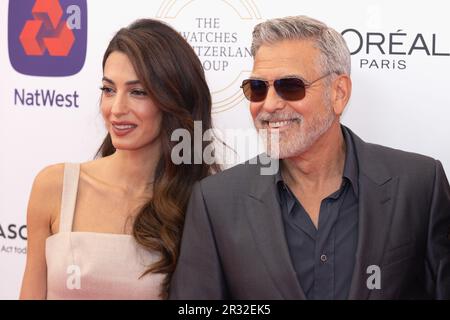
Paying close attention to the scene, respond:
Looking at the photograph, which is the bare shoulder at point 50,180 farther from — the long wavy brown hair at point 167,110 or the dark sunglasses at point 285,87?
the dark sunglasses at point 285,87

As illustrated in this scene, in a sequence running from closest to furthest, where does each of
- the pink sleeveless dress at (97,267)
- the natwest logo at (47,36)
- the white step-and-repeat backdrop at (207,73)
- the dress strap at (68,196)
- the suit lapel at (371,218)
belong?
1. the suit lapel at (371,218)
2. the pink sleeveless dress at (97,267)
3. the dress strap at (68,196)
4. the white step-and-repeat backdrop at (207,73)
5. the natwest logo at (47,36)

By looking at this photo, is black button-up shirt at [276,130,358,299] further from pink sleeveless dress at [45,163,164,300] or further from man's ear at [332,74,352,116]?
pink sleeveless dress at [45,163,164,300]

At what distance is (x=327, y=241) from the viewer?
7.27ft

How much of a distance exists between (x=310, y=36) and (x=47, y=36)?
1336 mm

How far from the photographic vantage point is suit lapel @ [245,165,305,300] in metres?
2.16

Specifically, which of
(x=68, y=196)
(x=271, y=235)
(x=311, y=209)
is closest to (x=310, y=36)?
(x=311, y=209)

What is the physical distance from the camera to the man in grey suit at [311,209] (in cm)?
219

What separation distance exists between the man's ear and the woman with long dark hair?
552mm

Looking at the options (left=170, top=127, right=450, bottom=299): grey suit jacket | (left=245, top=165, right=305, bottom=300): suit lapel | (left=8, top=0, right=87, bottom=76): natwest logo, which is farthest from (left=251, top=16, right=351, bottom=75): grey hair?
(left=8, top=0, right=87, bottom=76): natwest logo

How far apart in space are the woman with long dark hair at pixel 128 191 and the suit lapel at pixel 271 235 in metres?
0.37

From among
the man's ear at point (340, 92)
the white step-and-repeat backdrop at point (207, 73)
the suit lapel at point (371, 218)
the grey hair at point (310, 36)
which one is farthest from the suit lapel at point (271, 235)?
the white step-and-repeat backdrop at point (207, 73)

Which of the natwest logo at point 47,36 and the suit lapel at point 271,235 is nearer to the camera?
the suit lapel at point 271,235

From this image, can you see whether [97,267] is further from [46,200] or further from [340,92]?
[340,92]
